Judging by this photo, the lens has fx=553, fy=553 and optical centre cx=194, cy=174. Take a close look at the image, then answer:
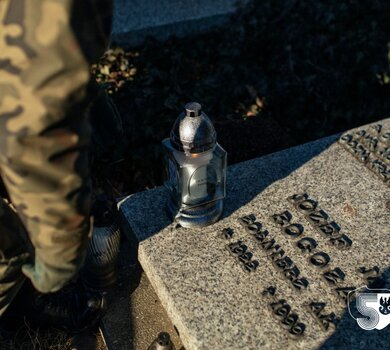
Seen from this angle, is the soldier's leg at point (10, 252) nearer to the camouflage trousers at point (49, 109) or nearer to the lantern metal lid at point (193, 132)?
the camouflage trousers at point (49, 109)

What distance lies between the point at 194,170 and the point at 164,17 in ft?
9.69

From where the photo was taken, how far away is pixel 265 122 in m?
4.33

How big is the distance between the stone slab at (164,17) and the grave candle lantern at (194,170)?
2.52m

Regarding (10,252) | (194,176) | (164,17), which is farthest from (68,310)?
(164,17)

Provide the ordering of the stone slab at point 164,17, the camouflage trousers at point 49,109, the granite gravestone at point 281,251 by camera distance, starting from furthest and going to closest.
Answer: the stone slab at point 164,17 → the granite gravestone at point 281,251 → the camouflage trousers at point 49,109

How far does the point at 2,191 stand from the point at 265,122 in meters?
2.07

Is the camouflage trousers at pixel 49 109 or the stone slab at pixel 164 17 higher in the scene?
the camouflage trousers at pixel 49 109

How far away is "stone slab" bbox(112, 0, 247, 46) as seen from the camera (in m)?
5.33

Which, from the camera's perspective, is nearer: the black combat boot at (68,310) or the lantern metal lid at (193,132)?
the lantern metal lid at (193,132)

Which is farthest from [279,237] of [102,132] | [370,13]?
[370,13]

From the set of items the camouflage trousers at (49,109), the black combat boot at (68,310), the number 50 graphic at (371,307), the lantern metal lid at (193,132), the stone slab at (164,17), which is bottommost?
the black combat boot at (68,310)

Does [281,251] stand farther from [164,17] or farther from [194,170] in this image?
[164,17]

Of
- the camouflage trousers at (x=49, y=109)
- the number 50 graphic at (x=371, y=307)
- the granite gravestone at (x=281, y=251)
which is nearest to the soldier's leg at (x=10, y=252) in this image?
the camouflage trousers at (x=49, y=109)

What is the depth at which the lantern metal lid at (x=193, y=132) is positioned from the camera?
2861 mm
